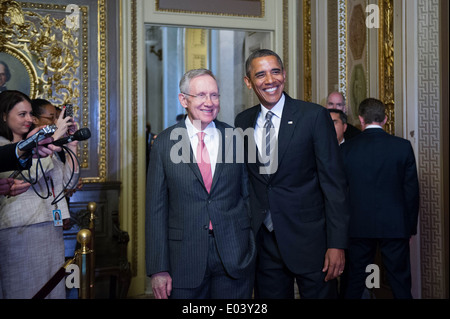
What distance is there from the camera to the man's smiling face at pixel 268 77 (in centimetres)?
239

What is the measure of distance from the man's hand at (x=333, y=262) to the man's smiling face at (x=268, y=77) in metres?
0.77

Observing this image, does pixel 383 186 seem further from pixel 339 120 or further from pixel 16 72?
pixel 16 72

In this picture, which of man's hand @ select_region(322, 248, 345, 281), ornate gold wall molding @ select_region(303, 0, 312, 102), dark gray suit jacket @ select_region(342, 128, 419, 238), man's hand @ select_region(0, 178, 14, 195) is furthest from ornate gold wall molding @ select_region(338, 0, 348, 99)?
man's hand @ select_region(0, 178, 14, 195)

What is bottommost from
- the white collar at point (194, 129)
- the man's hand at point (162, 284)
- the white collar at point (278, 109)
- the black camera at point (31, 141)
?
the man's hand at point (162, 284)

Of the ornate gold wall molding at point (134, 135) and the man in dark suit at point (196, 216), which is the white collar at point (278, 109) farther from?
the ornate gold wall molding at point (134, 135)

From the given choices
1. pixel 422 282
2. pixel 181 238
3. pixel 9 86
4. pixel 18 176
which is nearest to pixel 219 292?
pixel 181 238

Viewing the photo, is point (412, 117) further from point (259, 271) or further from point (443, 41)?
point (259, 271)

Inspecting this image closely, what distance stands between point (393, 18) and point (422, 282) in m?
2.14

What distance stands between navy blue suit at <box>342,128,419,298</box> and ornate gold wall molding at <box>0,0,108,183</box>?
2.55 metres

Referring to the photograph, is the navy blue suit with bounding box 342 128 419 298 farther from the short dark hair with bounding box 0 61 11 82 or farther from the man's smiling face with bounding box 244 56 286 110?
the short dark hair with bounding box 0 61 11 82

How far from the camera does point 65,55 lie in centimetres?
486

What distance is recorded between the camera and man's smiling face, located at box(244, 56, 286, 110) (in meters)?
2.39

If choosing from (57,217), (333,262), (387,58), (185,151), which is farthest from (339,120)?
(57,217)

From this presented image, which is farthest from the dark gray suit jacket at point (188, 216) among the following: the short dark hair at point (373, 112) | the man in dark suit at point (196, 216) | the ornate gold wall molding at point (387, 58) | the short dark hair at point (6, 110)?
the ornate gold wall molding at point (387, 58)
